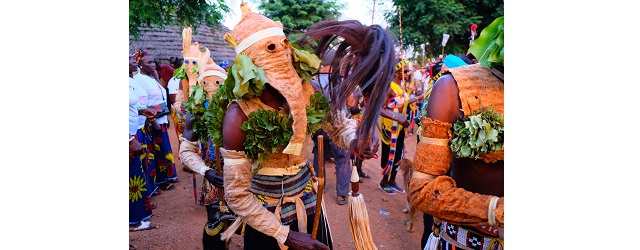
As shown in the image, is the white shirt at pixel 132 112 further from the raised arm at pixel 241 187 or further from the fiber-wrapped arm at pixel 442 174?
the fiber-wrapped arm at pixel 442 174

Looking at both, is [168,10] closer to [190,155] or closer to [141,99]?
[190,155]

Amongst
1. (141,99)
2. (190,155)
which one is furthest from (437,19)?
(190,155)

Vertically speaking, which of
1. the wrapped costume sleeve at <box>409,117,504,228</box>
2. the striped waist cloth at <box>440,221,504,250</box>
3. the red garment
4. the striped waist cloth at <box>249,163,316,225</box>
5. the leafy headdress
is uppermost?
the red garment

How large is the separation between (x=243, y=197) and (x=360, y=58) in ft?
3.54

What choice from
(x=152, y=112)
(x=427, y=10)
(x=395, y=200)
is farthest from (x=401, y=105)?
(x=427, y=10)

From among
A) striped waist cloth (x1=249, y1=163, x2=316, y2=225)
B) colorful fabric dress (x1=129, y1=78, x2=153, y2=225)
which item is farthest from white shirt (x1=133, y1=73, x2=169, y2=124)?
striped waist cloth (x1=249, y1=163, x2=316, y2=225)

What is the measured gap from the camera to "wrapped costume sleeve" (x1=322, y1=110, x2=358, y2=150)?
2.85 meters

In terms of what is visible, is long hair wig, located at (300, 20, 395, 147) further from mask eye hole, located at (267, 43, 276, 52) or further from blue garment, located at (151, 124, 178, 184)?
blue garment, located at (151, 124, 178, 184)

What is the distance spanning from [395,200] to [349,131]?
4.19m

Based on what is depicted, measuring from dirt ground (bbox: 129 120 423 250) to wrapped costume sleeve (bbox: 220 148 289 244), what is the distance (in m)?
2.80

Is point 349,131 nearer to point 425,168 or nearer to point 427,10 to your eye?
point 425,168

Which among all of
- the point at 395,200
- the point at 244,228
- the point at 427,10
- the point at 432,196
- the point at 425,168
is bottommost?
the point at 395,200
